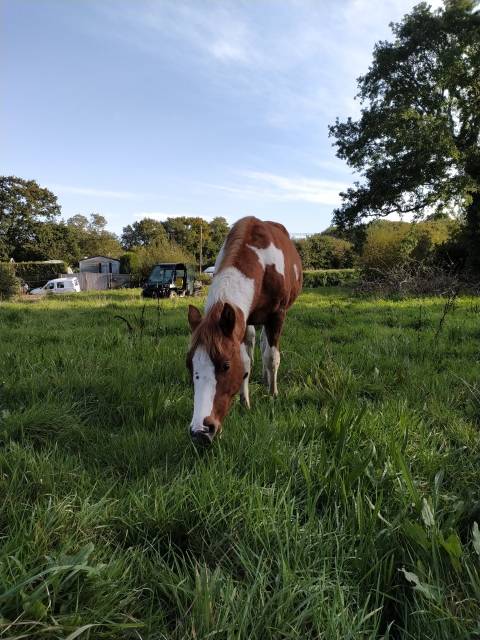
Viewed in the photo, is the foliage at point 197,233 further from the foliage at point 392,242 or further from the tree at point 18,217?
the foliage at point 392,242

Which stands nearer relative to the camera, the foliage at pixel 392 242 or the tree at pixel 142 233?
the foliage at pixel 392 242

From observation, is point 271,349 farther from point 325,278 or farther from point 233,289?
point 325,278

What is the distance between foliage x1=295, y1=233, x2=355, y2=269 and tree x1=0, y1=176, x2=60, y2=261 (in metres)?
37.4

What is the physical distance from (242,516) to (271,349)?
2.32 m

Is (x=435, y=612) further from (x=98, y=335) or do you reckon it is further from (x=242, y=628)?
(x=98, y=335)

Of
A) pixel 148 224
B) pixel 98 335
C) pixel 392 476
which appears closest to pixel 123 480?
pixel 392 476

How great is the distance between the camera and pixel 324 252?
47.8 metres

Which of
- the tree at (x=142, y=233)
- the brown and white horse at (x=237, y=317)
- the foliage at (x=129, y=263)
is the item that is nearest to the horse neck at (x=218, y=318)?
the brown and white horse at (x=237, y=317)

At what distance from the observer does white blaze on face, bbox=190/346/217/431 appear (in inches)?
90.4

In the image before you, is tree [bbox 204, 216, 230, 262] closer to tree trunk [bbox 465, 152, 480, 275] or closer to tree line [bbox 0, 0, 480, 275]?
tree line [bbox 0, 0, 480, 275]

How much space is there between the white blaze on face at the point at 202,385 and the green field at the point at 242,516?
0.74ft

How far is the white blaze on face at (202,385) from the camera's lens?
2297 millimetres

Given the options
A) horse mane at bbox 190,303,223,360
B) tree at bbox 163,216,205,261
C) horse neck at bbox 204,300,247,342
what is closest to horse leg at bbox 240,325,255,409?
horse neck at bbox 204,300,247,342

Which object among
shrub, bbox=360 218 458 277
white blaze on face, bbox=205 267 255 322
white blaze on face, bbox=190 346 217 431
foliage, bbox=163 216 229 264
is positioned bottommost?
white blaze on face, bbox=190 346 217 431
